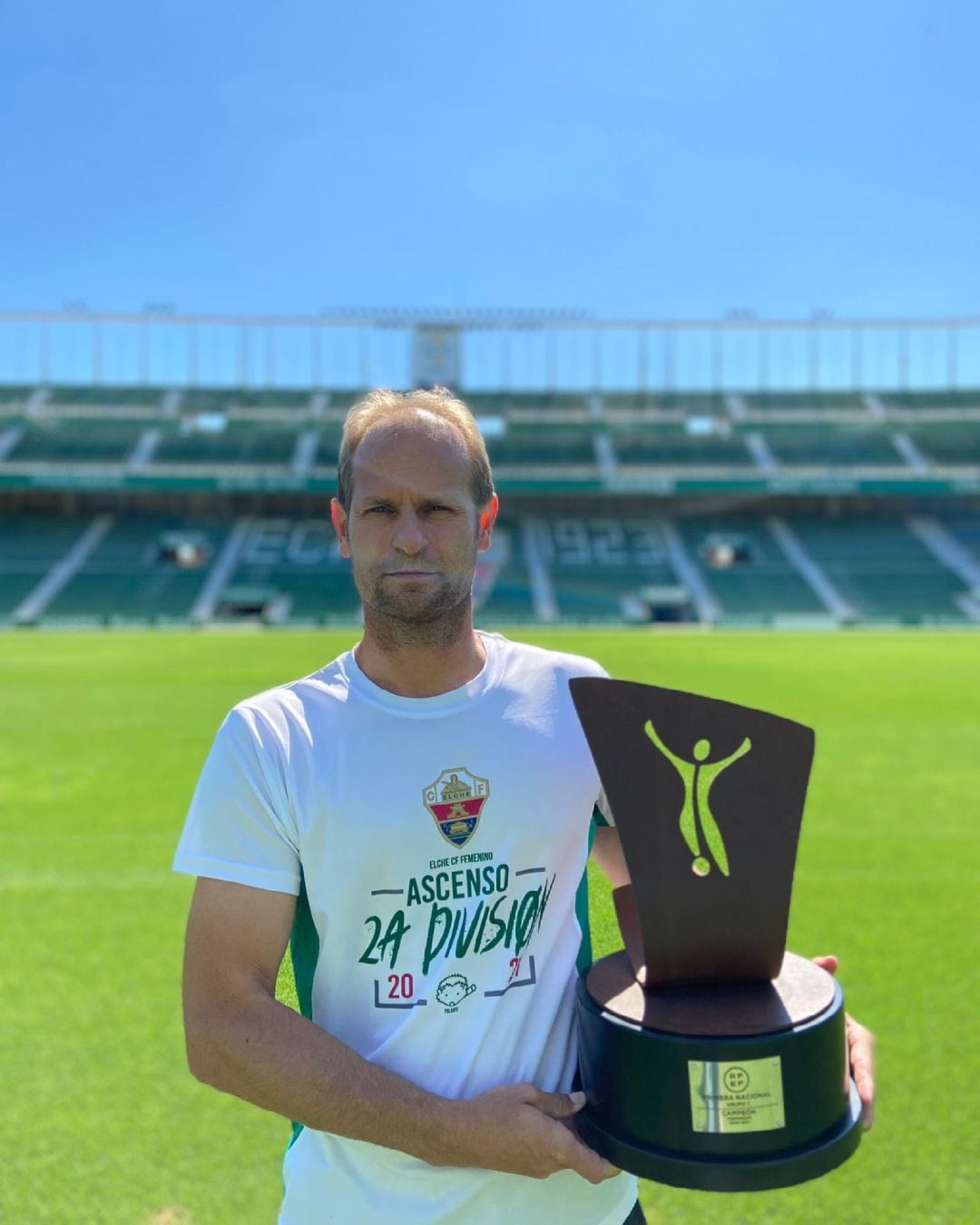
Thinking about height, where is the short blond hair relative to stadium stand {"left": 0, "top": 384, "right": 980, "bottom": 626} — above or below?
above

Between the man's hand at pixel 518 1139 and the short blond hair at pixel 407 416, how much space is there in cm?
91

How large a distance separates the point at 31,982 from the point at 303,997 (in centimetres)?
344

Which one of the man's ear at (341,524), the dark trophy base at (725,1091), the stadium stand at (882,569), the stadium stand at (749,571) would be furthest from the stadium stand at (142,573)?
the dark trophy base at (725,1091)

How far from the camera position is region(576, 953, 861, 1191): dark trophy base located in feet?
4.20

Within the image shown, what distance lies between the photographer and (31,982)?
14.4 feet

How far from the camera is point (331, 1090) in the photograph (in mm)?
1361

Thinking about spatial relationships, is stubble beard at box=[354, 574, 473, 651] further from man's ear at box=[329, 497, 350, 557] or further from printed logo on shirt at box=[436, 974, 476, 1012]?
printed logo on shirt at box=[436, 974, 476, 1012]

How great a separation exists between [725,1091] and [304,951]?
2.24ft

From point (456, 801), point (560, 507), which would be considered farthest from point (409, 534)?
point (560, 507)

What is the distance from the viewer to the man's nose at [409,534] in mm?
1508

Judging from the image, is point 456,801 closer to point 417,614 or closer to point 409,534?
point 417,614

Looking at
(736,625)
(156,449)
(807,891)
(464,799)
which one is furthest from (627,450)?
(464,799)

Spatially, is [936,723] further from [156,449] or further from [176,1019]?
[156,449]

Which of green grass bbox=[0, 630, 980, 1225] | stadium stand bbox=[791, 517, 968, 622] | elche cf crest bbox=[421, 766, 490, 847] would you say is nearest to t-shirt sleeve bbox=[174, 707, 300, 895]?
elche cf crest bbox=[421, 766, 490, 847]
